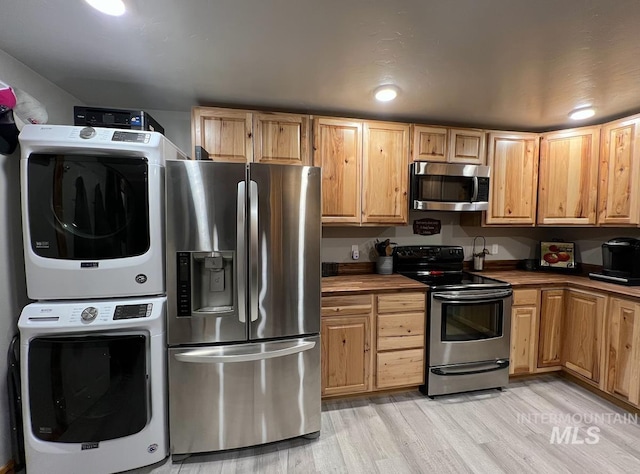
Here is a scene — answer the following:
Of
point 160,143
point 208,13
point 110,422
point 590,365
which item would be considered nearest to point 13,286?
point 110,422

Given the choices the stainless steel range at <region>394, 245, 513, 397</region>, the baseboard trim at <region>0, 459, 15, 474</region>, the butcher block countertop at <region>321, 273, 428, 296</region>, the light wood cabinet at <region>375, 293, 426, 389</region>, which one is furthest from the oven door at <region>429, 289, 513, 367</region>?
the baseboard trim at <region>0, 459, 15, 474</region>

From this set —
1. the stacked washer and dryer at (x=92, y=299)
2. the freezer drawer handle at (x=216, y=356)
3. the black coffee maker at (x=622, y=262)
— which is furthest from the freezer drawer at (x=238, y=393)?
the black coffee maker at (x=622, y=262)

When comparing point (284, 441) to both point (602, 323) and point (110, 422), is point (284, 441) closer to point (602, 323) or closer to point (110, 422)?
point (110, 422)

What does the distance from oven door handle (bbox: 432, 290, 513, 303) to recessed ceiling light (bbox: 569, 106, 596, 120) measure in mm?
1652

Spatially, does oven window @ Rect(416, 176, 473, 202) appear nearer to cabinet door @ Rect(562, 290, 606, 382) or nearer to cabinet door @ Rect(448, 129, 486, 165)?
cabinet door @ Rect(448, 129, 486, 165)

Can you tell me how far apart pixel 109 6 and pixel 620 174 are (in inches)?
143

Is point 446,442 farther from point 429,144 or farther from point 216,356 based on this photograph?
point 429,144

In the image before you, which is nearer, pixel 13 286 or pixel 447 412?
pixel 13 286

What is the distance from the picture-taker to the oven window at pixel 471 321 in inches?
93.8

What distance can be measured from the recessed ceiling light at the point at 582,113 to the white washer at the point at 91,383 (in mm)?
3479

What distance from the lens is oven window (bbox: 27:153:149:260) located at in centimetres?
153

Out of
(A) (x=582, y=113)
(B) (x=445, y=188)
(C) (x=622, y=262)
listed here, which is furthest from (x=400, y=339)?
(A) (x=582, y=113)

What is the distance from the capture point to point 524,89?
6.79 ft

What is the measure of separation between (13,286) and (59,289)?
0.32 metres
